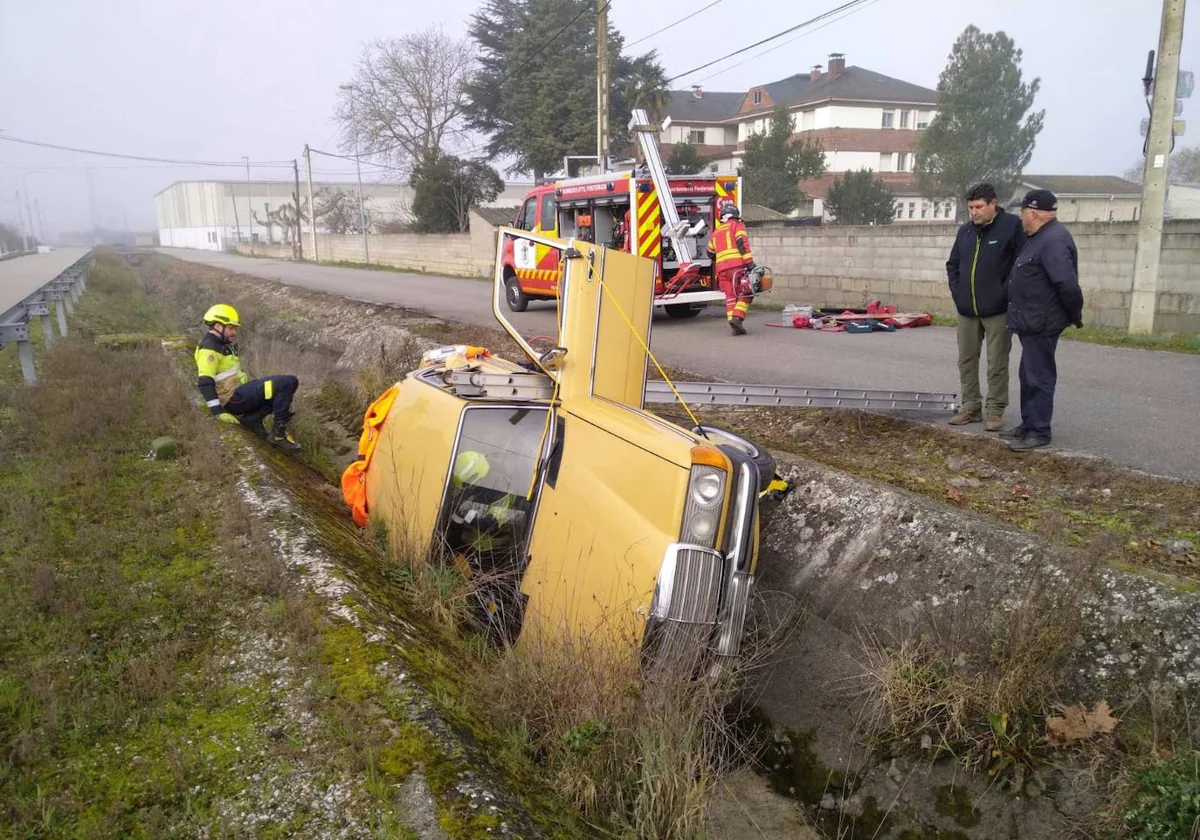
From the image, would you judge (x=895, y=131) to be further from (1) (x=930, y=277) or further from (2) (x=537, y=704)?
(2) (x=537, y=704)

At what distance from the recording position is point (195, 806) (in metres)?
2.62

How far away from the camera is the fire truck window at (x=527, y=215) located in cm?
1611

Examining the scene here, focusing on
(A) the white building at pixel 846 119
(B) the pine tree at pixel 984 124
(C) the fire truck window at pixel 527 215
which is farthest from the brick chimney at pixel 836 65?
(C) the fire truck window at pixel 527 215

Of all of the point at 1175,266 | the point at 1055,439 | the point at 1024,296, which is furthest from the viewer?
the point at 1175,266

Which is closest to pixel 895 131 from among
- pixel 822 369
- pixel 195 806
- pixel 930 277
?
pixel 930 277

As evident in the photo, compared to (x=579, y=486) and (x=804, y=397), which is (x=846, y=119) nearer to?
(x=804, y=397)

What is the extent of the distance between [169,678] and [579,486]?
1.85 meters

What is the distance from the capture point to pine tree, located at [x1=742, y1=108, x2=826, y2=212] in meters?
35.8

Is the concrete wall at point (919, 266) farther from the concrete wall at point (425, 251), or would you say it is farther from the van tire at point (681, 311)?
the concrete wall at point (425, 251)

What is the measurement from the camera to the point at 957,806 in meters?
3.39

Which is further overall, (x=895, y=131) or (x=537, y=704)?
(x=895, y=131)

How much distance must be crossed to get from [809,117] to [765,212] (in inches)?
1054

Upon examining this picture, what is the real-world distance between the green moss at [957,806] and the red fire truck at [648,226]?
9.74m

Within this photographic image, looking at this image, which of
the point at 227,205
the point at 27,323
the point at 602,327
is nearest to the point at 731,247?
the point at 602,327
